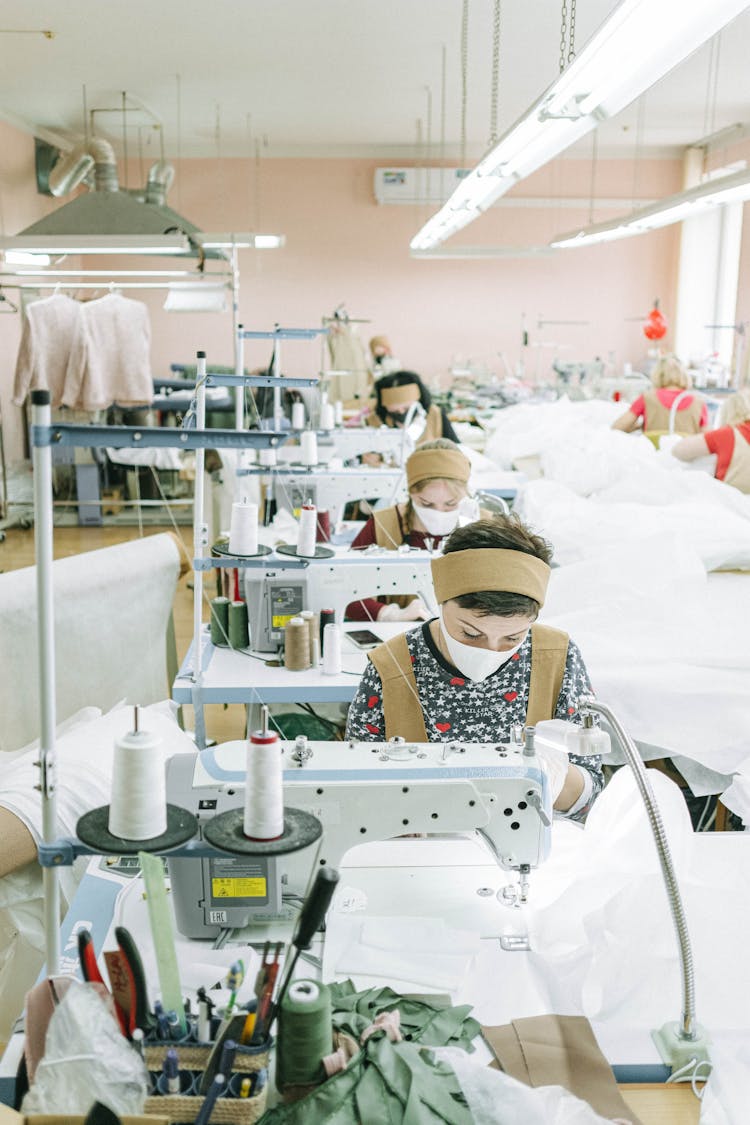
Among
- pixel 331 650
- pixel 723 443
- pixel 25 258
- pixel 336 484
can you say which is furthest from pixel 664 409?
pixel 331 650

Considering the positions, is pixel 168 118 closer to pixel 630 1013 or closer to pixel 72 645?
pixel 72 645

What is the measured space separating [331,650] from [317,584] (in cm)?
26

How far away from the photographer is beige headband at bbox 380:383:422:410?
19.6 ft

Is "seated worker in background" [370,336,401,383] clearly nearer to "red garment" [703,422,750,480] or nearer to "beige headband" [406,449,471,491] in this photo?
"red garment" [703,422,750,480]

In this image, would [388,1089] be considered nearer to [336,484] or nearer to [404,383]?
[336,484]

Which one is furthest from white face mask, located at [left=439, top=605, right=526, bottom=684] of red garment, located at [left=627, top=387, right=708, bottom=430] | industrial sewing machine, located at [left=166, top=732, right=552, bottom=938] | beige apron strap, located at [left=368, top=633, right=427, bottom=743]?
red garment, located at [left=627, top=387, right=708, bottom=430]

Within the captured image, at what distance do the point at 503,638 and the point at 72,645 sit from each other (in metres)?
1.75

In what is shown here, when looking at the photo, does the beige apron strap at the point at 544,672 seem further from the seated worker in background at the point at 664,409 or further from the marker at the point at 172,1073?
the seated worker in background at the point at 664,409

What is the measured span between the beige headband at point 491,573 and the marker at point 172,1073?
1158 mm

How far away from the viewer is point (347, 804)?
1604mm

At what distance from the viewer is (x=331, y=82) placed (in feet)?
25.5

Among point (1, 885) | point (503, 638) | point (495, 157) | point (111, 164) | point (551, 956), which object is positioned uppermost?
point (111, 164)

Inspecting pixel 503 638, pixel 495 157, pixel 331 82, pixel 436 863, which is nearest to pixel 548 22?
pixel 331 82

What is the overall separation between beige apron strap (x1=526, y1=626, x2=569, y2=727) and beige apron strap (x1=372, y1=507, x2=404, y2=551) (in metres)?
1.52
